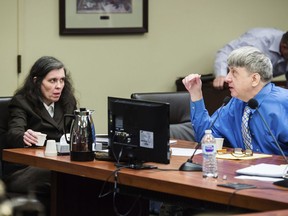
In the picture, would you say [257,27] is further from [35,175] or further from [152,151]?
[152,151]

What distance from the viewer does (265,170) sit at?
2.60m

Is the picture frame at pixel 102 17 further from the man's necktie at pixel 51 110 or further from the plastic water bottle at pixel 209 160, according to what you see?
the plastic water bottle at pixel 209 160

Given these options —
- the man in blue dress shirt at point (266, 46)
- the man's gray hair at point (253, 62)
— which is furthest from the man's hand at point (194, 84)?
the man in blue dress shirt at point (266, 46)

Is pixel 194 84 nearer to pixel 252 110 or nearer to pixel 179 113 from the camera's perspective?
pixel 252 110

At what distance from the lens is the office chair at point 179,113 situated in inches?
159

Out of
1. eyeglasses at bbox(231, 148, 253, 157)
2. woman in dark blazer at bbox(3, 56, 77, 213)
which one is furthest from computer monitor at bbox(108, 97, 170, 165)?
woman in dark blazer at bbox(3, 56, 77, 213)

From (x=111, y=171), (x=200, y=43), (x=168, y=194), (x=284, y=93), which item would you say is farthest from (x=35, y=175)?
(x=200, y=43)

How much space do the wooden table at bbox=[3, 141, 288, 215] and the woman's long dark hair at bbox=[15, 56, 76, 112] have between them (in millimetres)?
536

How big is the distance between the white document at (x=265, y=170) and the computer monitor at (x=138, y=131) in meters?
0.33

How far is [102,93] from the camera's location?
5.86 m

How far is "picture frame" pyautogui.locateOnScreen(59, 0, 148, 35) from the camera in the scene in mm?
5539

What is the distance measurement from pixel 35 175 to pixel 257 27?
145 inches

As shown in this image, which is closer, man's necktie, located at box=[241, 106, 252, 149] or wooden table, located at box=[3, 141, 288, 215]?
wooden table, located at box=[3, 141, 288, 215]

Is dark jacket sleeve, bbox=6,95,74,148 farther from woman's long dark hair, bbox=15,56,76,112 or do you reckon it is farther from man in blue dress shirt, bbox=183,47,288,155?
man in blue dress shirt, bbox=183,47,288,155
